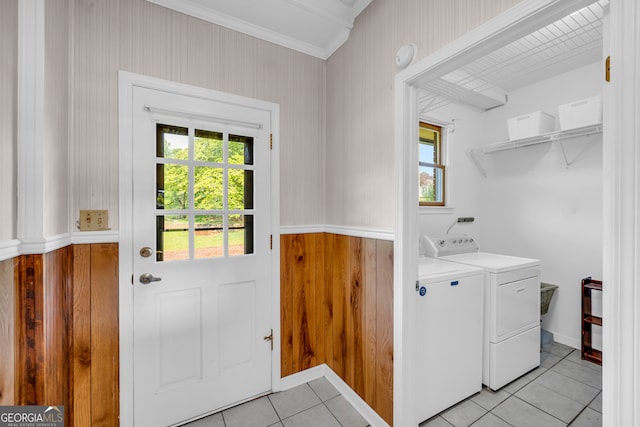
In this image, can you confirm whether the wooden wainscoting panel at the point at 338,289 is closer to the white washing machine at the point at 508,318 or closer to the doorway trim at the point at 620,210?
the white washing machine at the point at 508,318

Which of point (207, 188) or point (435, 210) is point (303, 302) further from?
point (435, 210)

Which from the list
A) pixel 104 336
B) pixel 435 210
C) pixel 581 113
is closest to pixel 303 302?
pixel 104 336

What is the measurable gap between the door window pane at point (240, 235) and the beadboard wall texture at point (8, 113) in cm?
98

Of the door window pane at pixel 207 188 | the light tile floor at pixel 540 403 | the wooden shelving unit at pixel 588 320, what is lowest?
the light tile floor at pixel 540 403

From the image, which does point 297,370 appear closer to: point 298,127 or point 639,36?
point 298,127

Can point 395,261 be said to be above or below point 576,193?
below

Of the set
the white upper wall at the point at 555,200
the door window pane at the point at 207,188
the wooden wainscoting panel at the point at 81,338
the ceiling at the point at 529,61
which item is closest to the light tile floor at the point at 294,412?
the wooden wainscoting panel at the point at 81,338

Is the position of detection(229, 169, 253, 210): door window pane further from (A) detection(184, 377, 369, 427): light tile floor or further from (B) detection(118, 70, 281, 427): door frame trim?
(A) detection(184, 377, 369, 427): light tile floor

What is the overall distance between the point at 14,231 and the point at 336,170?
169cm

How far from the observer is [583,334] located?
236 cm

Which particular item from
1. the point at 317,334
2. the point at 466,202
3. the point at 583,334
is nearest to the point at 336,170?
the point at 317,334

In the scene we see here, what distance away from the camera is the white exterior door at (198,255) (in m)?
1.56

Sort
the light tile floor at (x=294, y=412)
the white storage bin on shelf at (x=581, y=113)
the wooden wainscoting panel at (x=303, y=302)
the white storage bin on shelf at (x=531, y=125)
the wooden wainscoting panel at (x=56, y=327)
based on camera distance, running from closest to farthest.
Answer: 1. the wooden wainscoting panel at (x=56, y=327)
2. the light tile floor at (x=294, y=412)
3. the wooden wainscoting panel at (x=303, y=302)
4. the white storage bin on shelf at (x=581, y=113)
5. the white storage bin on shelf at (x=531, y=125)

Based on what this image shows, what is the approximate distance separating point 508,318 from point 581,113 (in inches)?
73.3
